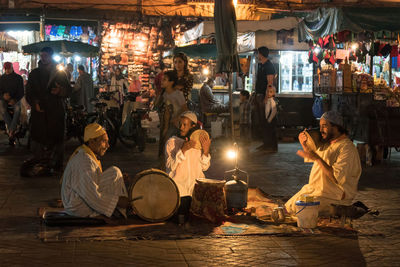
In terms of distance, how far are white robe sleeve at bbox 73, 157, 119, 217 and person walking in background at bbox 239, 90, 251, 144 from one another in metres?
8.47

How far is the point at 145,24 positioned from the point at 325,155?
57.5 feet

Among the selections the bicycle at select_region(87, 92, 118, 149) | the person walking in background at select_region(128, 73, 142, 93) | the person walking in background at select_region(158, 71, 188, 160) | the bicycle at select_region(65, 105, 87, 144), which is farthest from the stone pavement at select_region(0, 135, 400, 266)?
the person walking in background at select_region(128, 73, 142, 93)

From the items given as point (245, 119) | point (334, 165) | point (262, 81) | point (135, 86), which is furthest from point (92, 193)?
point (135, 86)

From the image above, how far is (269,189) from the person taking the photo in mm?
8711

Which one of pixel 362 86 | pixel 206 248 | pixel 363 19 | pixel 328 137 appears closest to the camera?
pixel 206 248

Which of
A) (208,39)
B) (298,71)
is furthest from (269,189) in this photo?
(208,39)

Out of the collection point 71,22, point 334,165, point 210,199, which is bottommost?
point 210,199

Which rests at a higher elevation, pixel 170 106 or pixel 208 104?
pixel 170 106

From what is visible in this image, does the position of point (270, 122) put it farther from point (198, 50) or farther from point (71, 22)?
point (71, 22)

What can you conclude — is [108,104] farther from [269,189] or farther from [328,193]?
[328,193]

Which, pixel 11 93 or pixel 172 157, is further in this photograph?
pixel 11 93

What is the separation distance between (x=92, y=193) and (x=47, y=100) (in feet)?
12.7

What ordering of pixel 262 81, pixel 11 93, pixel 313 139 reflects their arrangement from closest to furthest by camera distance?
pixel 313 139 → pixel 262 81 → pixel 11 93

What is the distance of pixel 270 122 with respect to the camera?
1317 cm
